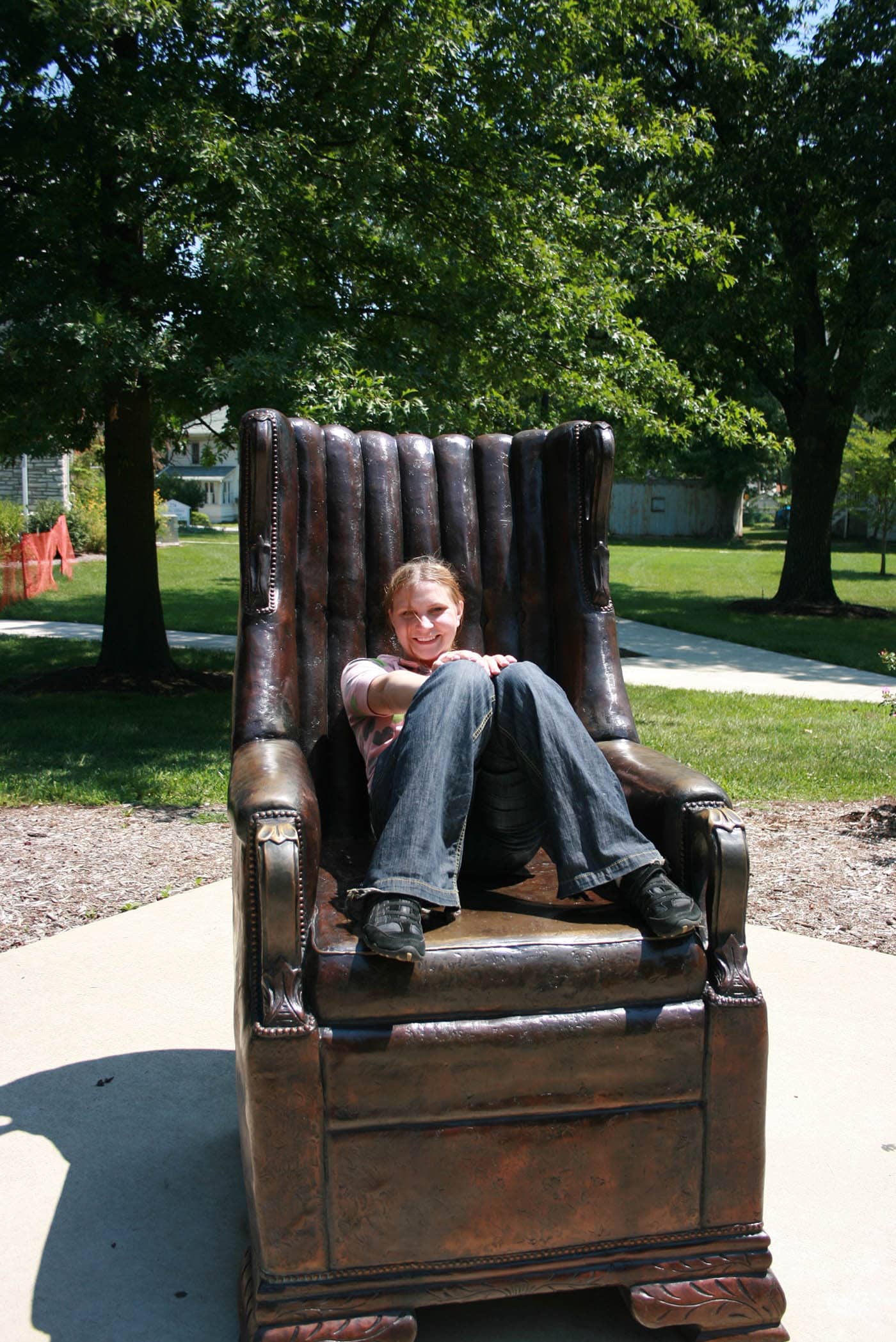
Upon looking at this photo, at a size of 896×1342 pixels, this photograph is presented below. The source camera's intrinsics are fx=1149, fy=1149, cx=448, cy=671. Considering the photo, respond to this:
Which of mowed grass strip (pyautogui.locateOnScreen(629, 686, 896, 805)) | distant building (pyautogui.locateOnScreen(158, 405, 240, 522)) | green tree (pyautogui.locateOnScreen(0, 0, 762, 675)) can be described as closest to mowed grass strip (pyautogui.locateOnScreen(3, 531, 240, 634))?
green tree (pyautogui.locateOnScreen(0, 0, 762, 675))

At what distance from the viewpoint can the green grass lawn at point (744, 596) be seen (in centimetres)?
1299

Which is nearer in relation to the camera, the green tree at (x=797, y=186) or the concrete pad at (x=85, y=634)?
the concrete pad at (x=85, y=634)

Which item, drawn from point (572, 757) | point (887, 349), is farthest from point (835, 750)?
point (887, 349)

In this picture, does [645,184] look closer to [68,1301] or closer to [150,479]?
[150,479]

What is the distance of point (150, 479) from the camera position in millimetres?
9320

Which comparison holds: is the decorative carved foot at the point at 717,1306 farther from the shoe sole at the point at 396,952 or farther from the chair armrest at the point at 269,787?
the chair armrest at the point at 269,787

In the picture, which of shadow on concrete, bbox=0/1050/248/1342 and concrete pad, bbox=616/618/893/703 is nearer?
shadow on concrete, bbox=0/1050/248/1342

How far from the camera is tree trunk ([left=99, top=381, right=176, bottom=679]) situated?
30.2 ft

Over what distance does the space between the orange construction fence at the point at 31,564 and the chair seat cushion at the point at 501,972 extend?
549 inches

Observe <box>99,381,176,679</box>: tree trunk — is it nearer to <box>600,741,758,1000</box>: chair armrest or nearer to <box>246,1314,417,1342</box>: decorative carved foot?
<box>600,741,758,1000</box>: chair armrest

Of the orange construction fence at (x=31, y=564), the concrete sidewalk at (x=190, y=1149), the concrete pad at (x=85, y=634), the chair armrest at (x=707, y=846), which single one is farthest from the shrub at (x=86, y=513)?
the chair armrest at (x=707, y=846)

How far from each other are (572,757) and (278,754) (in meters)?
0.72

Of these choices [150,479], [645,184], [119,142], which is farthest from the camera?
[645,184]

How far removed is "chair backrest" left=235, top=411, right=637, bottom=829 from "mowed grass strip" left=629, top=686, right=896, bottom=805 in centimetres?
301
